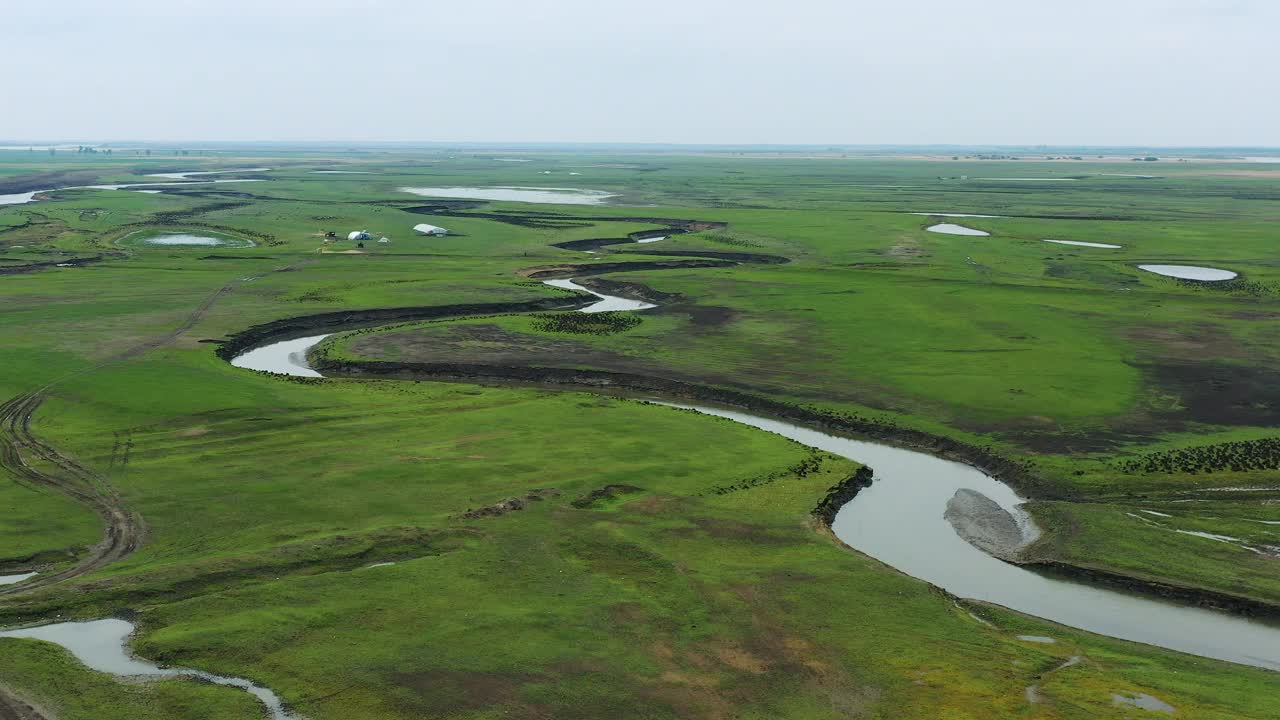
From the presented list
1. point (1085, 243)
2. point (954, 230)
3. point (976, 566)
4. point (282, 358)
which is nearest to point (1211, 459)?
point (976, 566)

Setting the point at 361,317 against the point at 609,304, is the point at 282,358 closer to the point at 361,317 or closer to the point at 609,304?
the point at 361,317

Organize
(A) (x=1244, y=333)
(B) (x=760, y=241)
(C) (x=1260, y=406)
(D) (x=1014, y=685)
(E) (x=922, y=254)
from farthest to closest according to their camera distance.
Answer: (B) (x=760, y=241) → (E) (x=922, y=254) → (A) (x=1244, y=333) → (C) (x=1260, y=406) → (D) (x=1014, y=685)

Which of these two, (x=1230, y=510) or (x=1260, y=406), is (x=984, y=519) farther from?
(x=1260, y=406)

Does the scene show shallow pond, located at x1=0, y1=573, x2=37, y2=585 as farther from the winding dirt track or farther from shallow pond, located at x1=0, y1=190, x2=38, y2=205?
shallow pond, located at x1=0, y1=190, x2=38, y2=205

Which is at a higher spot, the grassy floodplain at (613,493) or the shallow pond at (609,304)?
the shallow pond at (609,304)

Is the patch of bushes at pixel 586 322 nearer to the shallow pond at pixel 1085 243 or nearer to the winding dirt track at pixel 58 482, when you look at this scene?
the winding dirt track at pixel 58 482

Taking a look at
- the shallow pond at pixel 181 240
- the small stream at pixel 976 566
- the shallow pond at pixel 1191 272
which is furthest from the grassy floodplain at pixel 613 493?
the shallow pond at pixel 181 240

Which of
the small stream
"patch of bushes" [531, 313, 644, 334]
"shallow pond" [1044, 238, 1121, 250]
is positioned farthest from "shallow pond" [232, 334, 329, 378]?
Answer: "shallow pond" [1044, 238, 1121, 250]

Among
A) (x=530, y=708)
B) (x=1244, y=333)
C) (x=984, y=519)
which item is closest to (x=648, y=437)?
(x=984, y=519)
